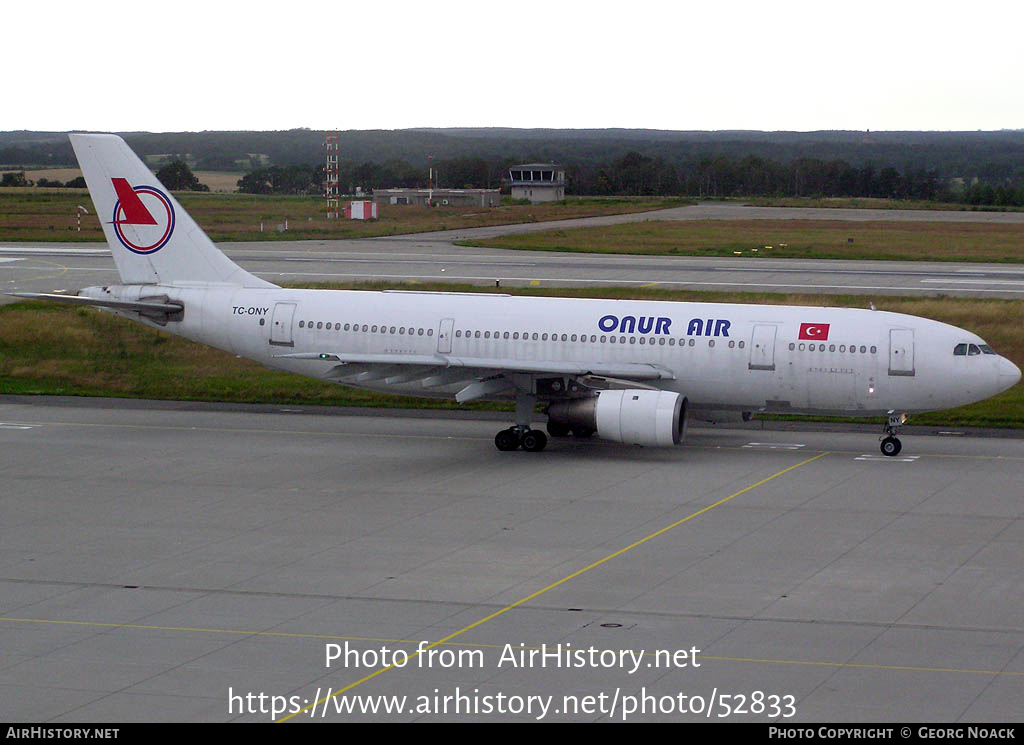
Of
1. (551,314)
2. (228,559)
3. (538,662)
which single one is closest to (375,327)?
(551,314)

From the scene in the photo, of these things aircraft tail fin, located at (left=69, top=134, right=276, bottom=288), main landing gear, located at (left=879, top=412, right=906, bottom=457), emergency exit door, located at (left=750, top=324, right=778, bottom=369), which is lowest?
main landing gear, located at (left=879, top=412, right=906, bottom=457)

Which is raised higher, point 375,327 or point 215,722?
point 375,327

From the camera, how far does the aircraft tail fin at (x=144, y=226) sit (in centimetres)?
3800

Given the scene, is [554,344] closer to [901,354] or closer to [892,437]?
[901,354]

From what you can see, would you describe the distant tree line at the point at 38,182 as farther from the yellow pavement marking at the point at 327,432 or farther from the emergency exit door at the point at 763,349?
the emergency exit door at the point at 763,349

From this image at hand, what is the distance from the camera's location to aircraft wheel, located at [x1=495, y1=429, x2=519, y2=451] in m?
34.2

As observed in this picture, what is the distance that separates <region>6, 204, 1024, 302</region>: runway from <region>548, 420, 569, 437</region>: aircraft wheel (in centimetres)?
2795

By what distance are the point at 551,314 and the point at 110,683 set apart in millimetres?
20016

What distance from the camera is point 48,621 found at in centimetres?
2006

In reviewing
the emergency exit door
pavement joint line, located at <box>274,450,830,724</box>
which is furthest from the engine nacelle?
pavement joint line, located at <box>274,450,830,724</box>

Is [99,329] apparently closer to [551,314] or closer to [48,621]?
[551,314]

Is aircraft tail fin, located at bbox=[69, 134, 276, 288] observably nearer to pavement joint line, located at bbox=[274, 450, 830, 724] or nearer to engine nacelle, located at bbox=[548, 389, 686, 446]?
engine nacelle, located at bbox=[548, 389, 686, 446]
